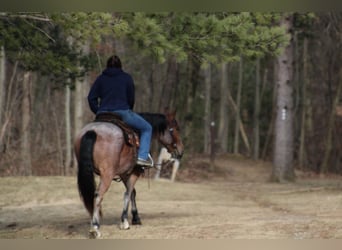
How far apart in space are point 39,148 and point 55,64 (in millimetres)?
15872

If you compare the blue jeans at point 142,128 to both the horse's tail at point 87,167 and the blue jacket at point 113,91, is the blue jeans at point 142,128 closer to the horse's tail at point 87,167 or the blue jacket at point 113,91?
the blue jacket at point 113,91

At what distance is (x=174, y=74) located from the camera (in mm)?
25844

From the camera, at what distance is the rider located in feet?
30.6

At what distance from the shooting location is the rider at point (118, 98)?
9336 millimetres

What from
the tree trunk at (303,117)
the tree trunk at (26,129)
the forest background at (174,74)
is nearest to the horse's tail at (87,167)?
the forest background at (174,74)

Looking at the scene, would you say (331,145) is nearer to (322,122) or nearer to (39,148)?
(322,122)

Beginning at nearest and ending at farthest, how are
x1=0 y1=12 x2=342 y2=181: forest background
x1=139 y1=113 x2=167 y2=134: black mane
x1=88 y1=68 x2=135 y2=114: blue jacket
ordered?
x1=88 y1=68 x2=135 y2=114: blue jacket, x1=0 y1=12 x2=342 y2=181: forest background, x1=139 y1=113 x2=167 y2=134: black mane

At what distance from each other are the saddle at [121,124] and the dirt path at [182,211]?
1.12 meters

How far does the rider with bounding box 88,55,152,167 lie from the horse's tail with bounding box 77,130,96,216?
0.75m

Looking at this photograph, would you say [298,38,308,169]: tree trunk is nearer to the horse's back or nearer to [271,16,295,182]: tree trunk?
[271,16,295,182]: tree trunk

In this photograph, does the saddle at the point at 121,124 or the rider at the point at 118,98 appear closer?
the saddle at the point at 121,124

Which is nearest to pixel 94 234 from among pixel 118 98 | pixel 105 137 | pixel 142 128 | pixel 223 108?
pixel 105 137

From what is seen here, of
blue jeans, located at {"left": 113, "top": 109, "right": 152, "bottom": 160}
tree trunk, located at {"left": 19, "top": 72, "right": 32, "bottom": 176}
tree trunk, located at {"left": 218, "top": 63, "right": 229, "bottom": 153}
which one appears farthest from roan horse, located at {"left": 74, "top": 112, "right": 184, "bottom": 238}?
tree trunk, located at {"left": 218, "top": 63, "right": 229, "bottom": 153}

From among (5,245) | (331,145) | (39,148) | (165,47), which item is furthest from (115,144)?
(331,145)
